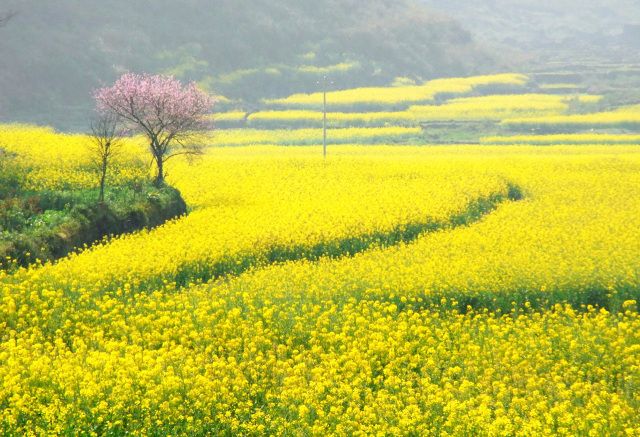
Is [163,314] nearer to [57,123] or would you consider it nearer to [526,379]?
[526,379]

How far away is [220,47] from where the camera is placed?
4840 inches

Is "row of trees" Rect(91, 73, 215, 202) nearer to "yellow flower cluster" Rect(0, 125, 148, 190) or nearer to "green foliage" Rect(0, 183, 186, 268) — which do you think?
"yellow flower cluster" Rect(0, 125, 148, 190)

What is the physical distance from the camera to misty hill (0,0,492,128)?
97.0 meters

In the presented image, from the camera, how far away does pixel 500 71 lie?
162 metres

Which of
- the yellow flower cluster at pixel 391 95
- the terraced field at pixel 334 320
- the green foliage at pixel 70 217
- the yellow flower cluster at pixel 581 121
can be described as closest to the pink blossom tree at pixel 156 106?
the terraced field at pixel 334 320

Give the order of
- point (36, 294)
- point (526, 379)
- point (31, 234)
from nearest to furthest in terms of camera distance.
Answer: point (526, 379), point (36, 294), point (31, 234)

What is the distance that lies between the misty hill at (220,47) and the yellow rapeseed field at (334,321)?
61.0 m

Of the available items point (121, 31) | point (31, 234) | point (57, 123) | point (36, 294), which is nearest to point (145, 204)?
point (31, 234)

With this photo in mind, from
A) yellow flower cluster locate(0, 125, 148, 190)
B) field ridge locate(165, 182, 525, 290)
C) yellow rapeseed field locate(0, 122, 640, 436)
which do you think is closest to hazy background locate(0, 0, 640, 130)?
yellow flower cluster locate(0, 125, 148, 190)

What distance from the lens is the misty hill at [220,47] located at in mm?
97000

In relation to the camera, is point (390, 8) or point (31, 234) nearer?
point (31, 234)

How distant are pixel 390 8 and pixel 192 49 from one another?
51.7 m

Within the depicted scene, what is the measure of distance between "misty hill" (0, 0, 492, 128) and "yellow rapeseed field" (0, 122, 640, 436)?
6098cm

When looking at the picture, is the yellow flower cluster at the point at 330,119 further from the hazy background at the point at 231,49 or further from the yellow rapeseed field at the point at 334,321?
the yellow rapeseed field at the point at 334,321
